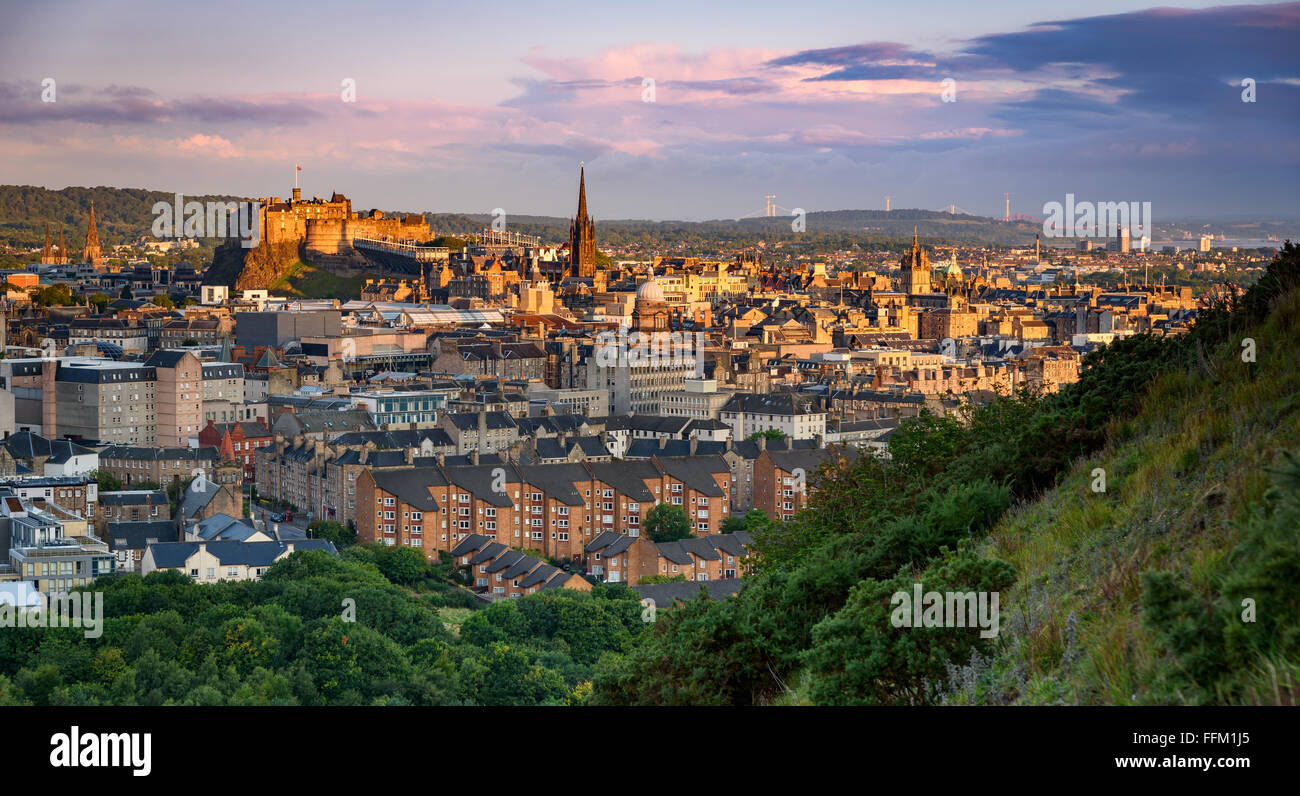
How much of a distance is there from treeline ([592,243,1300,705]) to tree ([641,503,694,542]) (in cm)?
2118

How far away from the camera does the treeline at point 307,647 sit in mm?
19797

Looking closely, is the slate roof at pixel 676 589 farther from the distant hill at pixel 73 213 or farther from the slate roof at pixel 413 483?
the distant hill at pixel 73 213

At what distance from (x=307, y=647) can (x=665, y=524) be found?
1344 cm

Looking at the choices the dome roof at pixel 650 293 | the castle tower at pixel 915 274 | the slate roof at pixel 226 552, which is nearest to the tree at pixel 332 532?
the slate roof at pixel 226 552

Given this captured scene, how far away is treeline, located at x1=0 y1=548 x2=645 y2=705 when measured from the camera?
1980 cm

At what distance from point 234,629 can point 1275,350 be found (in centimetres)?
1666

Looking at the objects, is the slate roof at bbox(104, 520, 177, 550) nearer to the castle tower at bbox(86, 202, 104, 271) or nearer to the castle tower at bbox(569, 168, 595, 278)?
the castle tower at bbox(569, 168, 595, 278)

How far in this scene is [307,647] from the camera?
22000 millimetres

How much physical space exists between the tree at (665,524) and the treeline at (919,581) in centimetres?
2118

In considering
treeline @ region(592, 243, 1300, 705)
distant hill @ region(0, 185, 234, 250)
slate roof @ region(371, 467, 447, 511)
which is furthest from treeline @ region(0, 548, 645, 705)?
distant hill @ region(0, 185, 234, 250)

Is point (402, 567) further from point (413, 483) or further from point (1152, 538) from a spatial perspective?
point (1152, 538)
